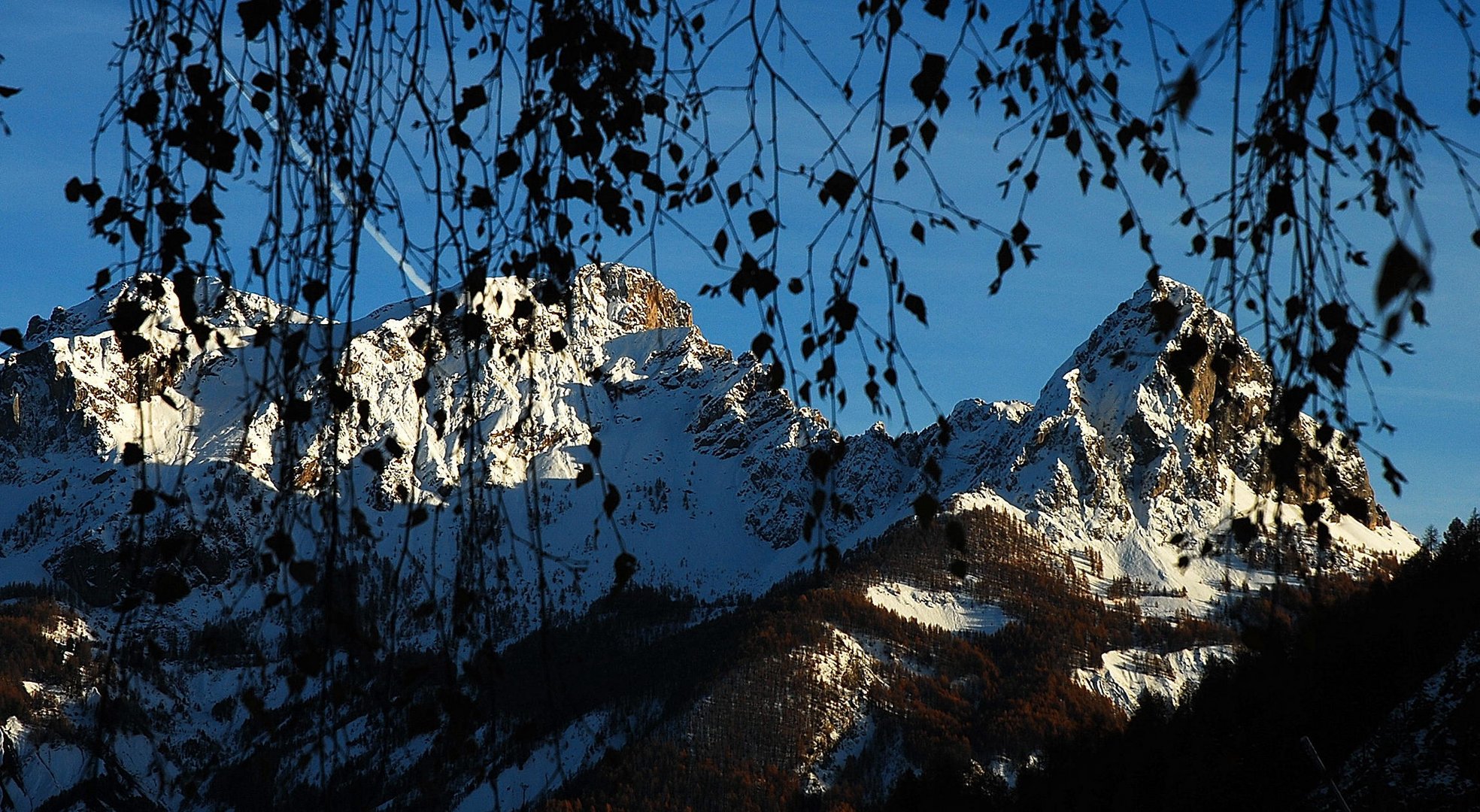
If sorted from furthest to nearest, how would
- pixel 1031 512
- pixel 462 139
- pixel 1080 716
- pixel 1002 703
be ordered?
pixel 1031 512, pixel 1002 703, pixel 1080 716, pixel 462 139

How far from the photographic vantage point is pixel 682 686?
115 metres

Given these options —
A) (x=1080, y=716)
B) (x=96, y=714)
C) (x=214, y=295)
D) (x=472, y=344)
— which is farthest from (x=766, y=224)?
(x=1080, y=716)

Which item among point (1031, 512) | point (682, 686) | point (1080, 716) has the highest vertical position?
point (1031, 512)

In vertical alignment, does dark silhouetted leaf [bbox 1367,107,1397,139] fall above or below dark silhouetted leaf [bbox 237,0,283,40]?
below

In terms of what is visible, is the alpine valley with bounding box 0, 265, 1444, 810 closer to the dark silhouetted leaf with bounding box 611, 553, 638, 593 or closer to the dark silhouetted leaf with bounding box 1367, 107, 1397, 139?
the dark silhouetted leaf with bounding box 611, 553, 638, 593

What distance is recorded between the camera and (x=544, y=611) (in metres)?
3.16

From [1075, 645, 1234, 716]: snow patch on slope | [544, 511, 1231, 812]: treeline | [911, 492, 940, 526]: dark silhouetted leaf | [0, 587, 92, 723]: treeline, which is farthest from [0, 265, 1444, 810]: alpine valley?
[0, 587, 92, 723]: treeline

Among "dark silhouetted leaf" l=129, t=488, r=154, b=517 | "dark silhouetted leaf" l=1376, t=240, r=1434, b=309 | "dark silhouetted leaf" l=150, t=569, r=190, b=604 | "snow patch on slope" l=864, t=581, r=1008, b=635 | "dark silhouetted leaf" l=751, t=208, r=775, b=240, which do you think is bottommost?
"dark silhouetted leaf" l=1376, t=240, r=1434, b=309

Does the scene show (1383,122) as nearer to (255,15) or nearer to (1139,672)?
(255,15)

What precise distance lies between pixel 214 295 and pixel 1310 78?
339 centimetres

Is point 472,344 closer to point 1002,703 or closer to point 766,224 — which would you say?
point 766,224

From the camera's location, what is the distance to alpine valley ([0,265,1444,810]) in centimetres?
338

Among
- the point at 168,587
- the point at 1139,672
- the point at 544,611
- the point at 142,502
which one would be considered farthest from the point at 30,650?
the point at 544,611

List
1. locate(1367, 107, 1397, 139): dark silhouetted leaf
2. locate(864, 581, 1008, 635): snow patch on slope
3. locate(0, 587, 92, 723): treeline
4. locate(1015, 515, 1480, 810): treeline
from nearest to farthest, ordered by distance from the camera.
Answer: locate(1367, 107, 1397, 139): dark silhouetted leaf → locate(1015, 515, 1480, 810): treeline → locate(864, 581, 1008, 635): snow patch on slope → locate(0, 587, 92, 723): treeline
